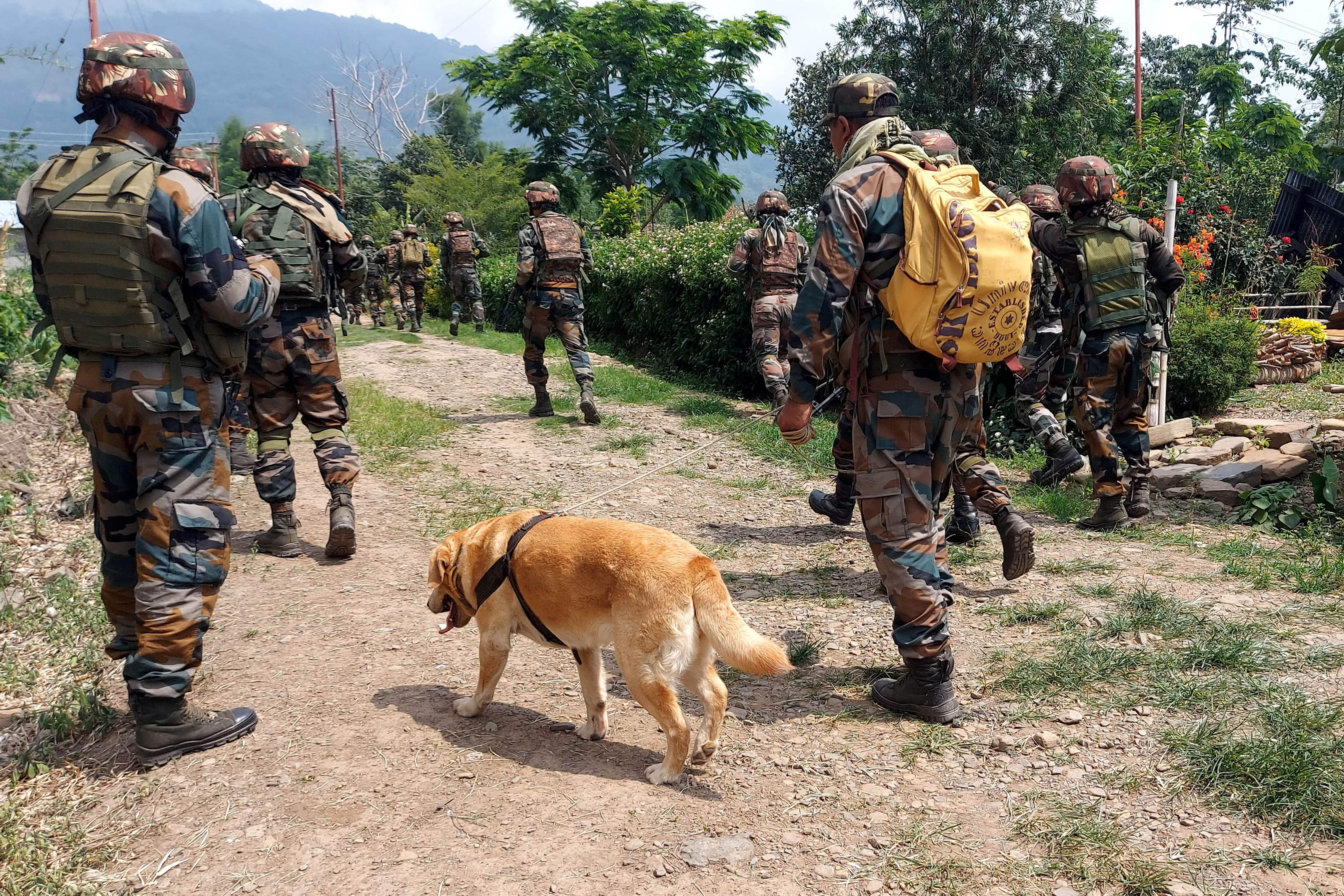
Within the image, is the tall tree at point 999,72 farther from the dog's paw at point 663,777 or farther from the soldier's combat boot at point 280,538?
the dog's paw at point 663,777

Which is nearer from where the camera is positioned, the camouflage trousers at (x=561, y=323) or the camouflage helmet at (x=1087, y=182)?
the camouflage helmet at (x=1087, y=182)

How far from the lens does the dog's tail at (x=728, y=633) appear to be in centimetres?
288

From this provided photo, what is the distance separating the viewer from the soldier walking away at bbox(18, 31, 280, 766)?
10.2 feet

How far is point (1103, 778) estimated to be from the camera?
305 centimetres

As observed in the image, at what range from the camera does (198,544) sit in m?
3.34

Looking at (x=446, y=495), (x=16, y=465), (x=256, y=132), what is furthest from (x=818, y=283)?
(x=16, y=465)

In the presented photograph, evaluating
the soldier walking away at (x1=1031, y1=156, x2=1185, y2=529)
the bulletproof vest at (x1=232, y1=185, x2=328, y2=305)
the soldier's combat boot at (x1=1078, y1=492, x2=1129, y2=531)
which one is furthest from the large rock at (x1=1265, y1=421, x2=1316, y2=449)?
the bulletproof vest at (x1=232, y1=185, x2=328, y2=305)

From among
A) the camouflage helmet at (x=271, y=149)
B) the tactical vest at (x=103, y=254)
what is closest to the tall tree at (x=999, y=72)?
the camouflage helmet at (x=271, y=149)

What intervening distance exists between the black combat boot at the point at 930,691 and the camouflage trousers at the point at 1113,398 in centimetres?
317

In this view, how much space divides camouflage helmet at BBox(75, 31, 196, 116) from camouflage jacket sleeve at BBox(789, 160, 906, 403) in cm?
237

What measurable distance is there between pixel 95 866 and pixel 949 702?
2982mm

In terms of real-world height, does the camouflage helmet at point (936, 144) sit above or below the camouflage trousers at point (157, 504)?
above

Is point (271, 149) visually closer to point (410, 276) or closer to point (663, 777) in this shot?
point (663, 777)

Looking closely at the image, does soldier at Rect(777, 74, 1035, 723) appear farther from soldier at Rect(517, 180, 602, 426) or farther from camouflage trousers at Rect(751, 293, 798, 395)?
soldier at Rect(517, 180, 602, 426)
